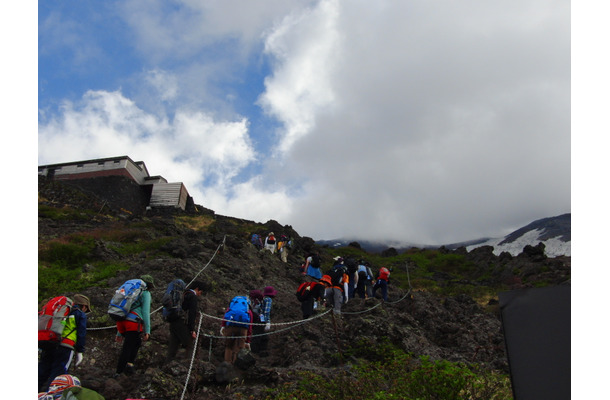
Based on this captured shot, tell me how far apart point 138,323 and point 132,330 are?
0.41 ft

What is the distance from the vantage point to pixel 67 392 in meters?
3.57

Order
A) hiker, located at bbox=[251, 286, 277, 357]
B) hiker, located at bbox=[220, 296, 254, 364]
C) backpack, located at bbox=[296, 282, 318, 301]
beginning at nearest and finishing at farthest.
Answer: hiker, located at bbox=[220, 296, 254, 364], hiker, located at bbox=[251, 286, 277, 357], backpack, located at bbox=[296, 282, 318, 301]

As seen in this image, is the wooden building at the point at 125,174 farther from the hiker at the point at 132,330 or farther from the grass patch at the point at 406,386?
the grass patch at the point at 406,386

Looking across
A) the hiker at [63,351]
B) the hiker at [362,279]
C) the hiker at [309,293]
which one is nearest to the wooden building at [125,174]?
the hiker at [362,279]

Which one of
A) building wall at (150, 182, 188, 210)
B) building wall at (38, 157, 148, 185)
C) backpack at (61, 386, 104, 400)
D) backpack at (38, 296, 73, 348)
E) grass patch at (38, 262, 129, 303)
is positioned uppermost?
building wall at (38, 157, 148, 185)

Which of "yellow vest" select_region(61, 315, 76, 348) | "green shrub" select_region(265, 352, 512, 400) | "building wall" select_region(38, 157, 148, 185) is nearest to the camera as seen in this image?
"green shrub" select_region(265, 352, 512, 400)

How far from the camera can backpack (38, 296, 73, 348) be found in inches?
205

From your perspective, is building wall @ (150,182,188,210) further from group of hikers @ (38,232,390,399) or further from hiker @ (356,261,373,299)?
group of hikers @ (38,232,390,399)

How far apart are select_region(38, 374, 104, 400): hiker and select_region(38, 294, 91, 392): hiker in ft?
4.49

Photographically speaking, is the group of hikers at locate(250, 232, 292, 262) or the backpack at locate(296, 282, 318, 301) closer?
the backpack at locate(296, 282, 318, 301)

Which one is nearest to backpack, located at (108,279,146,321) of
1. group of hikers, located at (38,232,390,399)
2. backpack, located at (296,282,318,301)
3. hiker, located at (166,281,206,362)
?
group of hikers, located at (38,232,390,399)

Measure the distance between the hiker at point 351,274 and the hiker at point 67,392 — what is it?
28.2 ft

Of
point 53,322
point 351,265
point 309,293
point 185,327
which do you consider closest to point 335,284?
point 309,293

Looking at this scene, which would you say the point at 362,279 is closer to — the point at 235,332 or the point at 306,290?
the point at 306,290
